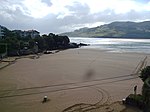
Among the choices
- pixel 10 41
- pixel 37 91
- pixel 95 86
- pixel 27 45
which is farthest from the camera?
pixel 27 45

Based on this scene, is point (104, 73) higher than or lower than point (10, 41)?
lower

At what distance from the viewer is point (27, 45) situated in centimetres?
7344

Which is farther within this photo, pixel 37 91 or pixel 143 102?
pixel 37 91

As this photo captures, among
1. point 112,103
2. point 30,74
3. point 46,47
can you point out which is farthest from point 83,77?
point 46,47

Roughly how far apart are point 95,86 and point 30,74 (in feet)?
36.7

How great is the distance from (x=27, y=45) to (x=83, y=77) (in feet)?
146

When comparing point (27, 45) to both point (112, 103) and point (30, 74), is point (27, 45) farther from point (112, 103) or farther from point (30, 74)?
point (112, 103)

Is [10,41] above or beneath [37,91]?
above

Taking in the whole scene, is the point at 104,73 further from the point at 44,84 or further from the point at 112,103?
the point at 112,103

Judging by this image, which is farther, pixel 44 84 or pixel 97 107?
pixel 44 84

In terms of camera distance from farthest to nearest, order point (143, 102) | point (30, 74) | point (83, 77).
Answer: point (30, 74) < point (83, 77) < point (143, 102)

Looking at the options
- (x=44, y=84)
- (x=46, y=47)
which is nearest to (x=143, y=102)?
(x=44, y=84)

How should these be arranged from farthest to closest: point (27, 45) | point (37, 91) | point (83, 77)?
point (27, 45), point (83, 77), point (37, 91)

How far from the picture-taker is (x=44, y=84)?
2764 centimetres
